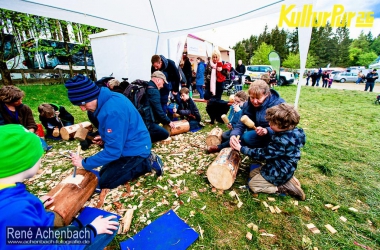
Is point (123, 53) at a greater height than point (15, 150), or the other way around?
point (123, 53)

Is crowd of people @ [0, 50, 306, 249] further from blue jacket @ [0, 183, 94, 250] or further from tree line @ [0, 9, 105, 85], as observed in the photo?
tree line @ [0, 9, 105, 85]

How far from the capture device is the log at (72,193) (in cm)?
191

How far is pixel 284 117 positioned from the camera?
2.15 meters

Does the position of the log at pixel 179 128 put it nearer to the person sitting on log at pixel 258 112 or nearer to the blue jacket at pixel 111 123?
the person sitting on log at pixel 258 112

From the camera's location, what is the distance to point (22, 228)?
0.96 metres

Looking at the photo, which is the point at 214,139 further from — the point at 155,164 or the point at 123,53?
the point at 123,53

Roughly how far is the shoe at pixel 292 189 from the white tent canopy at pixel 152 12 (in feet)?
8.37

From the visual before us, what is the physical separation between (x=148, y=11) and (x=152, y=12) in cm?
12

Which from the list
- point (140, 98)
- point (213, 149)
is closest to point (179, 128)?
point (213, 149)

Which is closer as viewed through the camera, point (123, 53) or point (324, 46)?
point (123, 53)

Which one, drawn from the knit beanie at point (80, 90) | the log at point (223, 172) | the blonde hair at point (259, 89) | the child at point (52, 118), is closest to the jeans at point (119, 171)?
the knit beanie at point (80, 90)

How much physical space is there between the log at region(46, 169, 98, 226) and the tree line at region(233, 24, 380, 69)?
55014 millimetres

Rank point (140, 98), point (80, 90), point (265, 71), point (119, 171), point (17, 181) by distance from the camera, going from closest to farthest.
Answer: point (17, 181)
point (80, 90)
point (119, 171)
point (140, 98)
point (265, 71)

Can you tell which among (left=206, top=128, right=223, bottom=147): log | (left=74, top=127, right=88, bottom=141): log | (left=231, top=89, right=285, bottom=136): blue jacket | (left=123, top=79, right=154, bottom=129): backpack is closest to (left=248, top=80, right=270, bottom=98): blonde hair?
(left=231, top=89, right=285, bottom=136): blue jacket
